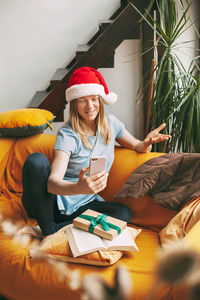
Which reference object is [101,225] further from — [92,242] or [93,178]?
[93,178]

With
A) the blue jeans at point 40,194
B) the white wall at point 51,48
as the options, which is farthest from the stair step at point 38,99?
the blue jeans at point 40,194

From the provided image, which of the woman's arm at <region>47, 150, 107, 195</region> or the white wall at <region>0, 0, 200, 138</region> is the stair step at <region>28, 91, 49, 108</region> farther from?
the woman's arm at <region>47, 150, 107, 195</region>

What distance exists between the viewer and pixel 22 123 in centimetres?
192

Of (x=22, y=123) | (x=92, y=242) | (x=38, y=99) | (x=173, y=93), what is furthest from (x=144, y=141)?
(x=38, y=99)

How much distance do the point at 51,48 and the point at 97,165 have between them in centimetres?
233

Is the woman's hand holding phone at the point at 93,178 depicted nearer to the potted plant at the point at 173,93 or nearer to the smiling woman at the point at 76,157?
the smiling woman at the point at 76,157

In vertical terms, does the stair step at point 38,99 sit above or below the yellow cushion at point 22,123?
above

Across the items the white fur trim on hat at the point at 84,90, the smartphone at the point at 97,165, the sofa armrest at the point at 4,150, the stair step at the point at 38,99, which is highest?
the white fur trim on hat at the point at 84,90

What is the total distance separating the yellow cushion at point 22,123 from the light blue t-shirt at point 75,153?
1.43ft

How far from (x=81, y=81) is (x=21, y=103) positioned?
6.08 feet

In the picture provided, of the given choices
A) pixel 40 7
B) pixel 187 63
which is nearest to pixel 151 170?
pixel 187 63

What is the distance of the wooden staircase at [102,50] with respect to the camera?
2316 mm

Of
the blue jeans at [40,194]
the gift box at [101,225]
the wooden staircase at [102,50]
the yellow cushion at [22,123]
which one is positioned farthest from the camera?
the wooden staircase at [102,50]

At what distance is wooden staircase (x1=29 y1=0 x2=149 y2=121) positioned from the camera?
2316 millimetres
